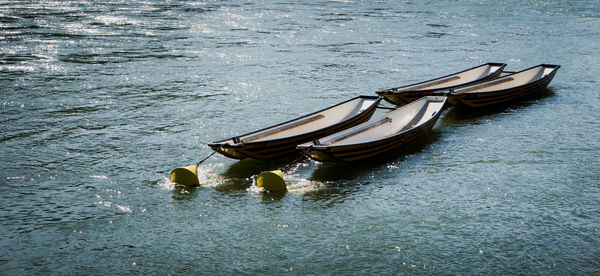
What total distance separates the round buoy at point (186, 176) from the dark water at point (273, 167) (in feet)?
0.75

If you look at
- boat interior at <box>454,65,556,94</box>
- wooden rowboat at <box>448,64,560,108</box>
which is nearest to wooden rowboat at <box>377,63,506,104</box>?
boat interior at <box>454,65,556,94</box>

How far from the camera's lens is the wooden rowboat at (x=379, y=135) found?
35.3 feet

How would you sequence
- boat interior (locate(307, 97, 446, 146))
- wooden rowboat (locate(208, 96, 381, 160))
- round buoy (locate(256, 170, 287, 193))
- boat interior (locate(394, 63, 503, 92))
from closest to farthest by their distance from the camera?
round buoy (locate(256, 170, 287, 193))
wooden rowboat (locate(208, 96, 381, 160))
boat interior (locate(307, 97, 446, 146))
boat interior (locate(394, 63, 503, 92))

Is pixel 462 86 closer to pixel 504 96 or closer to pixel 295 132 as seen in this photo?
pixel 504 96

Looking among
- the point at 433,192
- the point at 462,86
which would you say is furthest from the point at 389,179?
the point at 462,86

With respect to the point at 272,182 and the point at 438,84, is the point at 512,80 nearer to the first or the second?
the point at 438,84

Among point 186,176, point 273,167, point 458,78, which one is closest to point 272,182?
point 273,167

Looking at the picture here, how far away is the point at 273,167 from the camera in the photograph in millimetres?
11367

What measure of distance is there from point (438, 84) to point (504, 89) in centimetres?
184

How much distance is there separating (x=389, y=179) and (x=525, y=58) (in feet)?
45.4

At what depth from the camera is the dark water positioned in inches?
320

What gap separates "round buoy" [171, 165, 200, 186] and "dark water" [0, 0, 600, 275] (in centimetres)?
23

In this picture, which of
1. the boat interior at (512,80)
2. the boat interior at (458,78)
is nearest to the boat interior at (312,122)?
the boat interior at (458,78)

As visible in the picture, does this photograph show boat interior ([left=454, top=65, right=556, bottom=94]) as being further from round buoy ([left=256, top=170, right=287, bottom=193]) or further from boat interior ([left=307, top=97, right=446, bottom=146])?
round buoy ([left=256, top=170, right=287, bottom=193])
